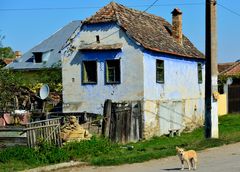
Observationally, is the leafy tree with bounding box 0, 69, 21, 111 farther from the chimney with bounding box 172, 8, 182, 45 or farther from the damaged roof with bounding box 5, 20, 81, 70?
the damaged roof with bounding box 5, 20, 81, 70

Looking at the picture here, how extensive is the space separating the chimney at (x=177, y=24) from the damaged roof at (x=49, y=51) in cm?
1664

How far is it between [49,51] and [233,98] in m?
18.9

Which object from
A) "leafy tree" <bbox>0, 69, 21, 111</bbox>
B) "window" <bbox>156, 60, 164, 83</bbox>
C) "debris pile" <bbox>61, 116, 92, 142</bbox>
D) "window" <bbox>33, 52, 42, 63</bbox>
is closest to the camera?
"debris pile" <bbox>61, 116, 92, 142</bbox>

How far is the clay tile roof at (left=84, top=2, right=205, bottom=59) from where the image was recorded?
25.1m

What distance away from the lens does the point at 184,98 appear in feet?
96.4

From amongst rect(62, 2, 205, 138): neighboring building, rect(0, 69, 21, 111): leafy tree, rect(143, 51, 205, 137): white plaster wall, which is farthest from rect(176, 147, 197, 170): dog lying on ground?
rect(143, 51, 205, 137): white plaster wall

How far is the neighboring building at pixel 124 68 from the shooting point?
2462 centimetres

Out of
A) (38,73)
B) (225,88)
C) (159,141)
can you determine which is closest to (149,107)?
(159,141)

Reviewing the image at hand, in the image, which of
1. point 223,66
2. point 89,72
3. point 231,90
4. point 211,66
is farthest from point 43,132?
point 223,66

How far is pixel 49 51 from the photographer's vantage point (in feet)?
163

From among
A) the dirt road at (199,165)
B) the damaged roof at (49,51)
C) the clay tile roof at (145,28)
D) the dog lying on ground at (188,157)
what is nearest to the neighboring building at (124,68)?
the clay tile roof at (145,28)

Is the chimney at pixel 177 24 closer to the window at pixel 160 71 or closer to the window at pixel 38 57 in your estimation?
the window at pixel 160 71

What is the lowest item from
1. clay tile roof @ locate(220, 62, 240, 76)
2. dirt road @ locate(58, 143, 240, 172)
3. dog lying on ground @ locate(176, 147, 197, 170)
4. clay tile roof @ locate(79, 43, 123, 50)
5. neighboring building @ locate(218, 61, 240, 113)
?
dirt road @ locate(58, 143, 240, 172)

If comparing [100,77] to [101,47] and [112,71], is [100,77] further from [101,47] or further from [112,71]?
[101,47]
